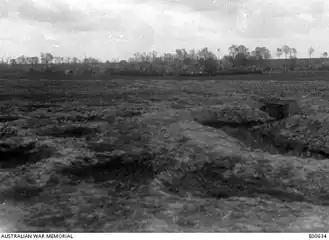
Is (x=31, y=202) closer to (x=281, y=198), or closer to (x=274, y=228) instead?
(x=274, y=228)

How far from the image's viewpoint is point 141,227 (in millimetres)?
8664

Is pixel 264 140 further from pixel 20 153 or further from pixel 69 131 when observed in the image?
pixel 20 153

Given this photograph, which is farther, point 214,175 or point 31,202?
point 214,175

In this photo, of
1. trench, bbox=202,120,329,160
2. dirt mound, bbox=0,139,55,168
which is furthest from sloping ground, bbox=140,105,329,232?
dirt mound, bbox=0,139,55,168

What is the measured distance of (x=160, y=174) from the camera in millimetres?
12750

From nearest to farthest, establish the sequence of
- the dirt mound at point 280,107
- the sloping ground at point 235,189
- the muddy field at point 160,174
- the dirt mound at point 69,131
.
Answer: the sloping ground at point 235,189
the muddy field at point 160,174
the dirt mound at point 69,131
the dirt mound at point 280,107

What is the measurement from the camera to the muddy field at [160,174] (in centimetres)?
916

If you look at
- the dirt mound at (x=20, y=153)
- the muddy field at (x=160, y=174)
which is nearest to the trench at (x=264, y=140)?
the muddy field at (x=160, y=174)

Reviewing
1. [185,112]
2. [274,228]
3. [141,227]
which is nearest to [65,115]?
[185,112]

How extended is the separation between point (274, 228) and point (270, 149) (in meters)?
9.96

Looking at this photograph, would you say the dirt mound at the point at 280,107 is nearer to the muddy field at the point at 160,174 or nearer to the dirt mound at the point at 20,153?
the muddy field at the point at 160,174

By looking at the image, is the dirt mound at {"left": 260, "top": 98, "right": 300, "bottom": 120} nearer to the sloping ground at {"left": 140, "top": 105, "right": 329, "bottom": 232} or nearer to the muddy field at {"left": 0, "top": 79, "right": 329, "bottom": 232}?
the muddy field at {"left": 0, "top": 79, "right": 329, "bottom": 232}

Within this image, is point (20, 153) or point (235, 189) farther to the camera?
point (20, 153)

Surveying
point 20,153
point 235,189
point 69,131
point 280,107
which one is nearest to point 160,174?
point 235,189
